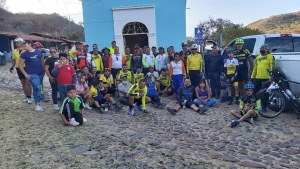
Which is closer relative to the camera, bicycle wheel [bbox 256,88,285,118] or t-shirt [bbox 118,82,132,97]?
bicycle wheel [bbox 256,88,285,118]

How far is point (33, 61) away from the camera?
6.17 meters

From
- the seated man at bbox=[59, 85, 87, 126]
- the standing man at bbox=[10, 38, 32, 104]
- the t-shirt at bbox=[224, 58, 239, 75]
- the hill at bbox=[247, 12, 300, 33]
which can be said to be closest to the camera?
the seated man at bbox=[59, 85, 87, 126]

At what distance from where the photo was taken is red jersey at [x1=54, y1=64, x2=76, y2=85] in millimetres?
6148

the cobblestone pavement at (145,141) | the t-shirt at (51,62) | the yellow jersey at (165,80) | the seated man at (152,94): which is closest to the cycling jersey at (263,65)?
the cobblestone pavement at (145,141)

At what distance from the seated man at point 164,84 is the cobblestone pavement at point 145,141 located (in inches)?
91.2

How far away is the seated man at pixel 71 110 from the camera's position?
18.2 feet

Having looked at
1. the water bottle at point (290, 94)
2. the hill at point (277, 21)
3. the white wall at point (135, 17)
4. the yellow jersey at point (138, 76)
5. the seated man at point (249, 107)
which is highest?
the hill at point (277, 21)

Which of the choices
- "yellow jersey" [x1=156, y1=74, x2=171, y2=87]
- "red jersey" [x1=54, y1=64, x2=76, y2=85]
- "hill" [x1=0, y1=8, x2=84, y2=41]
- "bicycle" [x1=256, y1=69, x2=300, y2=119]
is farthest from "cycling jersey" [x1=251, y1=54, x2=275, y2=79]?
"hill" [x1=0, y1=8, x2=84, y2=41]

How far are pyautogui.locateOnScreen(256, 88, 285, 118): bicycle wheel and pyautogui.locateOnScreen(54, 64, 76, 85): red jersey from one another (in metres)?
4.46

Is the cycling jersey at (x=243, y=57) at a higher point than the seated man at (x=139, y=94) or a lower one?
higher

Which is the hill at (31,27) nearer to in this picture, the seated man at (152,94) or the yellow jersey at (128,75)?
the yellow jersey at (128,75)

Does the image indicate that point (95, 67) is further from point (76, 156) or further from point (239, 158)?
point (239, 158)

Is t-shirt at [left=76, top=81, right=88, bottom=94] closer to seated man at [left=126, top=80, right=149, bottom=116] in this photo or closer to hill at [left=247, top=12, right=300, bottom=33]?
seated man at [left=126, top=80, right=149, bottom=116]

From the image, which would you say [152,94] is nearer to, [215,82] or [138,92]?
[138,92]
